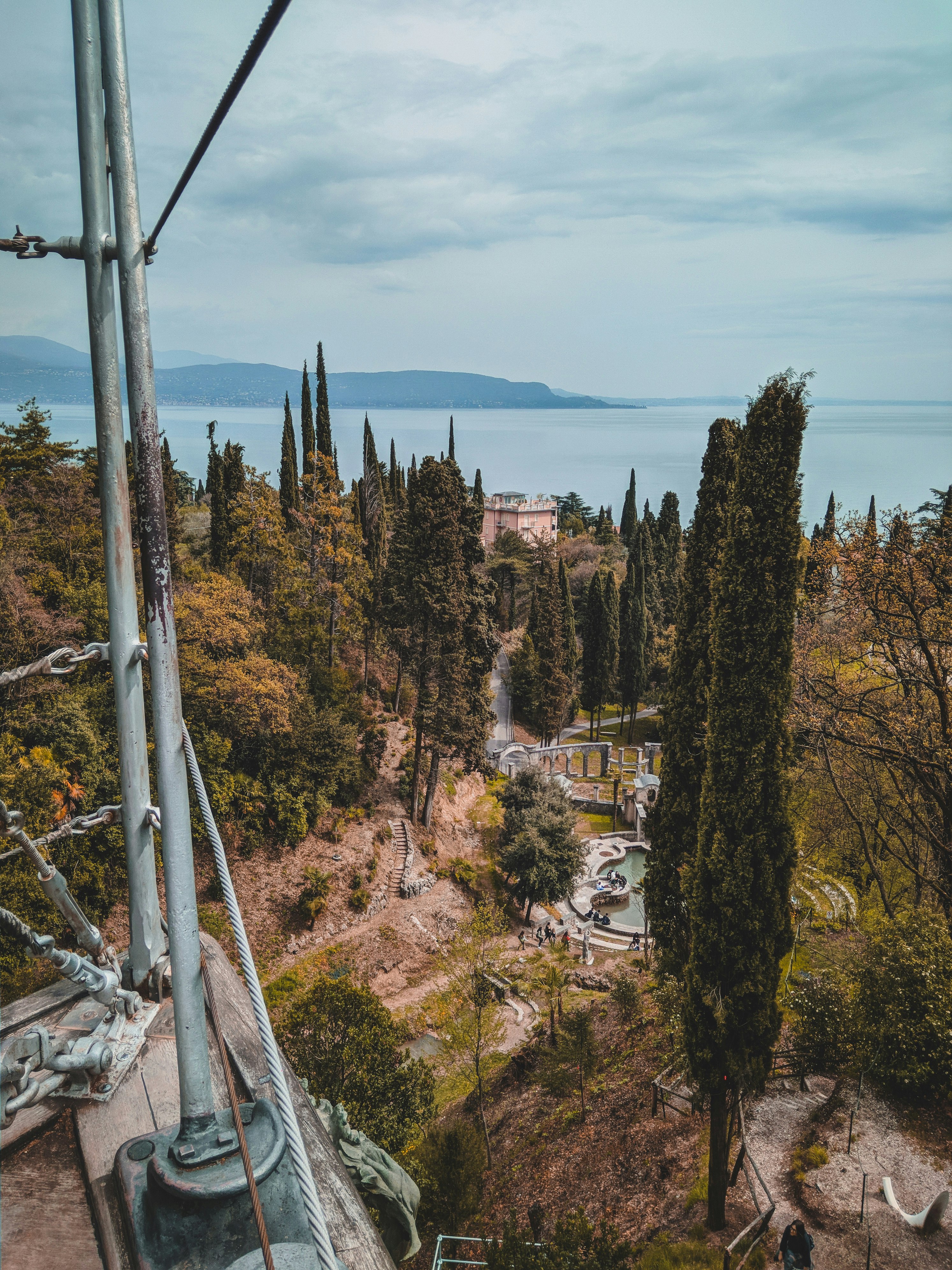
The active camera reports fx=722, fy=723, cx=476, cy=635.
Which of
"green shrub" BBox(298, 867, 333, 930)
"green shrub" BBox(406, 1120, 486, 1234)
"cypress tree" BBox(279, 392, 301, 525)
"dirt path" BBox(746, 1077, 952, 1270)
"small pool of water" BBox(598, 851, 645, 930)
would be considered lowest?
"small pool of water" BBox(598, 851, 645, 930)

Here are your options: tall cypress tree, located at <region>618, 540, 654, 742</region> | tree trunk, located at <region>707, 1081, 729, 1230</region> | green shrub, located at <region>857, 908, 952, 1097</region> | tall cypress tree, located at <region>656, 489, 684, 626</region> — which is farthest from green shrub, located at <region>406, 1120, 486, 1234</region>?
tall cypress tree, located at <region>656, 489, 684, 626</region>

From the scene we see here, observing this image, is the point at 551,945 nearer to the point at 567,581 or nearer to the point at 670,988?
the point at 670,988

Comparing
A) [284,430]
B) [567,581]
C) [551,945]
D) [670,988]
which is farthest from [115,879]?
[567,581]

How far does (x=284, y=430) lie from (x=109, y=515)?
32133mm

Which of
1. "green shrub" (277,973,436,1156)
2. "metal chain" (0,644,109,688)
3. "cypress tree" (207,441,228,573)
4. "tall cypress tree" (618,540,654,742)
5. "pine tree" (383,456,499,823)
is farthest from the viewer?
"tall cypress tree" (618,540,654,742)

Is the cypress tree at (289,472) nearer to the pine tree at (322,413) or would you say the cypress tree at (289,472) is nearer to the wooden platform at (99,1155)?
the pine tree at (322,413)

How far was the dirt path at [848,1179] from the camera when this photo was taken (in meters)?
8.43

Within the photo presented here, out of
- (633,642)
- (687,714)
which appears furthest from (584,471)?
(687,714)

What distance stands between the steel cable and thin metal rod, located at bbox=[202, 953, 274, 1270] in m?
0.12

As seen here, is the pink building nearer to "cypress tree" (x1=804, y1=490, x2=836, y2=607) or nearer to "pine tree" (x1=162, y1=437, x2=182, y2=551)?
"pine tree" (x1=162, y1=437, x2=182, y2=551)

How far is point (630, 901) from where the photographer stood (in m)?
27.7

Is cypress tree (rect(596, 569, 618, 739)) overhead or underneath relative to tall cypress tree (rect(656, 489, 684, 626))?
underneath

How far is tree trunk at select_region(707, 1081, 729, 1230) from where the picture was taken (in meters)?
9.29

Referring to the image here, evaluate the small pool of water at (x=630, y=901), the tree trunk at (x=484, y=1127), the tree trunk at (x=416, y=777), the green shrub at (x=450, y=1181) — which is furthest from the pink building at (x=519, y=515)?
the green shrub at (x=450, y=1181)
